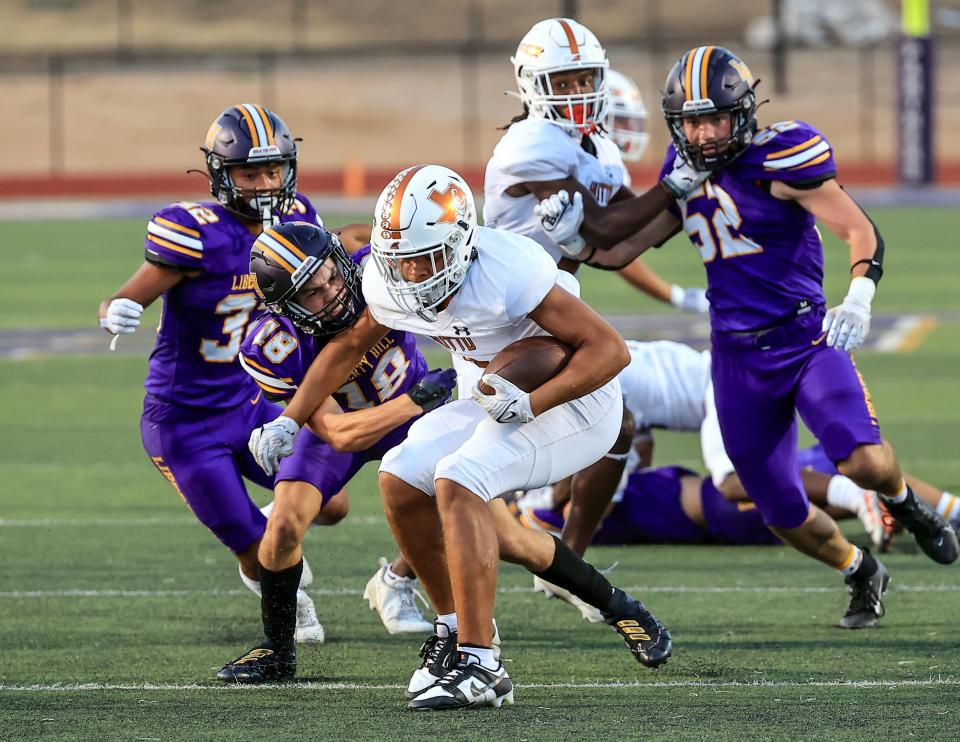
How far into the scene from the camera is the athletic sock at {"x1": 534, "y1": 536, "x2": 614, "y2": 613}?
5.02 meters

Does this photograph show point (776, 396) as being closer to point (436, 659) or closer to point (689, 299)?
point (436, 659)

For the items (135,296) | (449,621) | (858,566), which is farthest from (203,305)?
(858,566)

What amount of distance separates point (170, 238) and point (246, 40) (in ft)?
136

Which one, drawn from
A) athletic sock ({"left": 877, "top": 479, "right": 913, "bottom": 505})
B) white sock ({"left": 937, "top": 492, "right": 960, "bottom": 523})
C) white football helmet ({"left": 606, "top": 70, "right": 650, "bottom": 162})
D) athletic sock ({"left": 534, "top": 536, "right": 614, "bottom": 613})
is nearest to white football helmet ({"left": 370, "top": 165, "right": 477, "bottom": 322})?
athletic sock ({"left": 534, "top": 536, "right": 614, "bottom": 613})

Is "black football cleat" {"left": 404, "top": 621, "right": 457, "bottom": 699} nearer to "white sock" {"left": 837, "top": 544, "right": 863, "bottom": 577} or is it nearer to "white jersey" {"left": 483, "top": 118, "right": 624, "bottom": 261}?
"white sock" {"left": 837, "top": 544, "right": 863, "bottom": 577}

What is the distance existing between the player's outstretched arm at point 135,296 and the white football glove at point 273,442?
829mm

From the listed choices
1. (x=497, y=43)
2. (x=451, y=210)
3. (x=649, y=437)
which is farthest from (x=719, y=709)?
Answer: (x=497, y=43)

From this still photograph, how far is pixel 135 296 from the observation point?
572cm

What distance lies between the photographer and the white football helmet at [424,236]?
15.5 ft

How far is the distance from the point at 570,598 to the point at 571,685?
0.98 metres

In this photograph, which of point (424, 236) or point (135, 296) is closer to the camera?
point (424, 236)

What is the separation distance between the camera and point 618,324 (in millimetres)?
13906

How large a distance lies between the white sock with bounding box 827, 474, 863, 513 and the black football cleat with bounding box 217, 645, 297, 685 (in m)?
2.51

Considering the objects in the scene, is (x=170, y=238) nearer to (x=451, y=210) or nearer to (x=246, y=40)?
(x=451, y=210)
